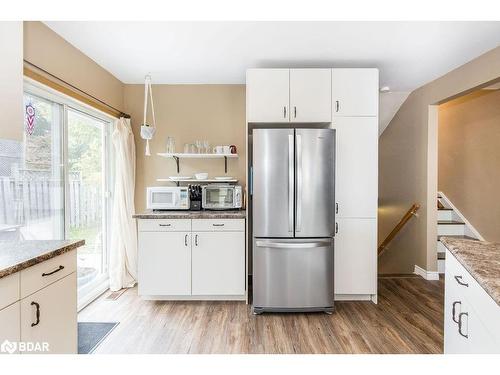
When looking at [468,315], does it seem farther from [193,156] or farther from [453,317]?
[193,156]

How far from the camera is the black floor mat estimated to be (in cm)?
224

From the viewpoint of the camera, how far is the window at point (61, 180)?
2.21 meters

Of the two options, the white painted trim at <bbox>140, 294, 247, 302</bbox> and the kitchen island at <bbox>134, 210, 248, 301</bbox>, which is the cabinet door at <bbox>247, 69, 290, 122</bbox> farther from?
the white painted trim at <bbox>140, 294, 247, 302</bbox>

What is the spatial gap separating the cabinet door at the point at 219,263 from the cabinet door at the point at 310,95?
1419 mm

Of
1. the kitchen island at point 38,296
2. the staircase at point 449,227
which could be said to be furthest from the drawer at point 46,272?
the staircase at point 449,227

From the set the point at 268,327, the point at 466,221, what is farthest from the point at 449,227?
the point at 268,327

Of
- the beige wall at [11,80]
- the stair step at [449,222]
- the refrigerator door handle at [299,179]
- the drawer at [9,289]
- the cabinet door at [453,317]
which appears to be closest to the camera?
the drawer at [9,289]

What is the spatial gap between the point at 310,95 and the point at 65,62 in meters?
2.32

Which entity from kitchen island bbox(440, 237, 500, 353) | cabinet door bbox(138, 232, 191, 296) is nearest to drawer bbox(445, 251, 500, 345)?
kitchen island bbox(440, 237, 500, 353)

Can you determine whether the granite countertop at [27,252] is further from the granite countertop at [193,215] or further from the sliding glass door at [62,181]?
the granite countertop at [193,215]

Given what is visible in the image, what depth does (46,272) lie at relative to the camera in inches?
60.4
